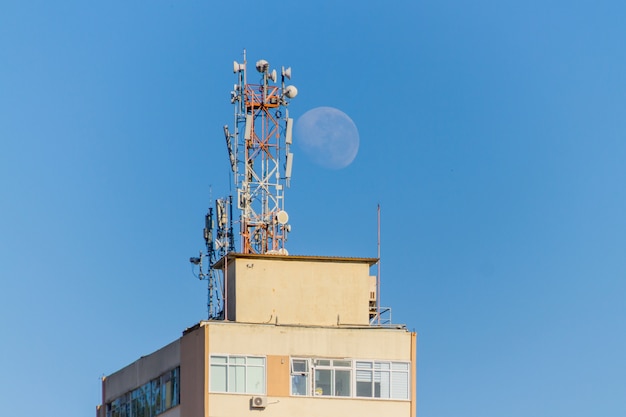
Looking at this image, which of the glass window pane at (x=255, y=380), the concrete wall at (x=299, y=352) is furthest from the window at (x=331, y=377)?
the glass window pane at (x=255, y=380)

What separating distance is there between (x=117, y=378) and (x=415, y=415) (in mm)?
15768

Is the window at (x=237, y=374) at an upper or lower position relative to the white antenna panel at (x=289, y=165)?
lower

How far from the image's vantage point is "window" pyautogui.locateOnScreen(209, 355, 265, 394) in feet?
259

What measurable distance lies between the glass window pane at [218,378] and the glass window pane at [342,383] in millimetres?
4445

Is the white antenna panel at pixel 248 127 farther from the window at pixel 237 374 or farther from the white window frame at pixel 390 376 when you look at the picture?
the white window frame at pixel 390 376

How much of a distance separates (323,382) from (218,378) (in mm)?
4121

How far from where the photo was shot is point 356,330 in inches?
3155

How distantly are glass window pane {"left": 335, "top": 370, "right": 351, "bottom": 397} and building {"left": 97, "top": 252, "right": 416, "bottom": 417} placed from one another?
1.5 inches

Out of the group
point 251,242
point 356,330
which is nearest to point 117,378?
point 251,242

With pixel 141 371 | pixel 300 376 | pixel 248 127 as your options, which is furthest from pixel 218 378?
pixel 248 127

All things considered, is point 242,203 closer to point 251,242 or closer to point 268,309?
point 251,242

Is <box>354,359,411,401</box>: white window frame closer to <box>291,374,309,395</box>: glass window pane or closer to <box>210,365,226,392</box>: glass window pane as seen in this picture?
<box>291,374,309,395</box>: glass window pane

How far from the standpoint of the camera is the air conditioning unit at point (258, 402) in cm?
7869

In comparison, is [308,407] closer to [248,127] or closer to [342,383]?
[342,383]
